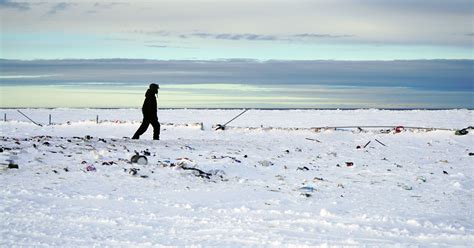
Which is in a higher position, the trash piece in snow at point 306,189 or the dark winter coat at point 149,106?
the dark winter coat at point 149,106

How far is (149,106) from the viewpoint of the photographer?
1708cm

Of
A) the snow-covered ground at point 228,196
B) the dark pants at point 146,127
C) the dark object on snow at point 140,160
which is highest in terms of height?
the dark pants at point 146,127

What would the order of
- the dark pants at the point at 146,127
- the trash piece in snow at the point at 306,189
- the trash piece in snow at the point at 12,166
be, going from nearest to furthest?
the trash piece in snow at the point at 306,189
the trash piece in snow at the point at 12,166
the dark pants at the point at 146,127

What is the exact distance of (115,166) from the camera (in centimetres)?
1054

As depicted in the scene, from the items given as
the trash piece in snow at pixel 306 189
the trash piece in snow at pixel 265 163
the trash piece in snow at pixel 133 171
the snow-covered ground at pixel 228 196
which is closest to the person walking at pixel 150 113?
the snow-covered ground at pixel 228 196

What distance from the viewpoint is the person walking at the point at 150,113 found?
16.8 m

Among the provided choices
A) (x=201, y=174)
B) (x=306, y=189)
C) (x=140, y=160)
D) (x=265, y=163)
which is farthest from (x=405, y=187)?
(x=140, y=160)

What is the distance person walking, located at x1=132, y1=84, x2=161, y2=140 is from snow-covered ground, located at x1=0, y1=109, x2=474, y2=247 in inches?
76.3

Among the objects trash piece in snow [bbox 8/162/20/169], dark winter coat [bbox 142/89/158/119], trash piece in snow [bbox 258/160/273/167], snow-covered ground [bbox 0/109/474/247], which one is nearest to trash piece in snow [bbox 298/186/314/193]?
snow-covered ground [bbox 0/109/474/247]

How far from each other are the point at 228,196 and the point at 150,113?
8.82 metres

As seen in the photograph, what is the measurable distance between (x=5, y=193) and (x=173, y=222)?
9.03ft

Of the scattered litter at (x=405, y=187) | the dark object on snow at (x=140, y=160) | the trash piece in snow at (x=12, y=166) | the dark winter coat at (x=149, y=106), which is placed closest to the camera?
the scattered litter at (x=405, y=187)

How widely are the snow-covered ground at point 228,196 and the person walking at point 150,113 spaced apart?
1.94 m

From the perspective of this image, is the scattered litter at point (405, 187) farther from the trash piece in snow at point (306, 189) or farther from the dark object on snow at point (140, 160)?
the dark object on snow at point (140, 160)
